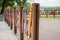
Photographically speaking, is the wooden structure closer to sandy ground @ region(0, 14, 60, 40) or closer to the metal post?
the metal post

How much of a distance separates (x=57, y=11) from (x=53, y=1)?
166 centimetres

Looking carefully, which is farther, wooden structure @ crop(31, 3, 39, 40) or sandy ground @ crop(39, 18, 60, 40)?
sandy ground @ crop(39, 18, 60, 40)

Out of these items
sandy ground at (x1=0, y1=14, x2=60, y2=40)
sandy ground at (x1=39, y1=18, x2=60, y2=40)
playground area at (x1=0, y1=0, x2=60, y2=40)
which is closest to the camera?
playground area at (x1=0, y1=0, x2=60, y2=40)

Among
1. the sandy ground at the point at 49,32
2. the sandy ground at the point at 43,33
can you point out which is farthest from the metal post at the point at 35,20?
the sandy ground at the point at 49,32

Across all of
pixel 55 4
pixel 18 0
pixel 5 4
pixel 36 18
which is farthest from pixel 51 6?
pixel 36 18

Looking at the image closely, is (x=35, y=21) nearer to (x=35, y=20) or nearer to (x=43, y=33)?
(x=35, y=20)

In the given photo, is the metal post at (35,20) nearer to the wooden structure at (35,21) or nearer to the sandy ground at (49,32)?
the wooden structure at (35,21)

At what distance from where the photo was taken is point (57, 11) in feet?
93.6

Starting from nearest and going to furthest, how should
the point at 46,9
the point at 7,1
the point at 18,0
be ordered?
the point at 7,1 → the point at 18,0 → the point at 46,9

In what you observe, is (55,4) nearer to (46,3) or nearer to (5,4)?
(46,3)

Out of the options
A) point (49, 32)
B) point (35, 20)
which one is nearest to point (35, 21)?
point (35, 20)

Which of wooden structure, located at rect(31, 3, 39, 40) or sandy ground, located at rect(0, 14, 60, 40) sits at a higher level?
wooden structure, located at rect(31, 3, 39, 40)

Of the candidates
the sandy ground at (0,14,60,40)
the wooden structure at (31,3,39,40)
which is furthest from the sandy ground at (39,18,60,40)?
the wooden structure at (31,3,39,40)

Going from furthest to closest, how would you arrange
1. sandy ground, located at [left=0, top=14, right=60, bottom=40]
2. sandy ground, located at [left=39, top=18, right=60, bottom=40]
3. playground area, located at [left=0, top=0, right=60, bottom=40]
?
sandy ground, located at [left=39, top=18, right=60, bottom=40], sandy ground, located at [left=0, top=14, right=60, bottom=40], playground area, located at [left=0, top=0, right=60, bottom=40]
